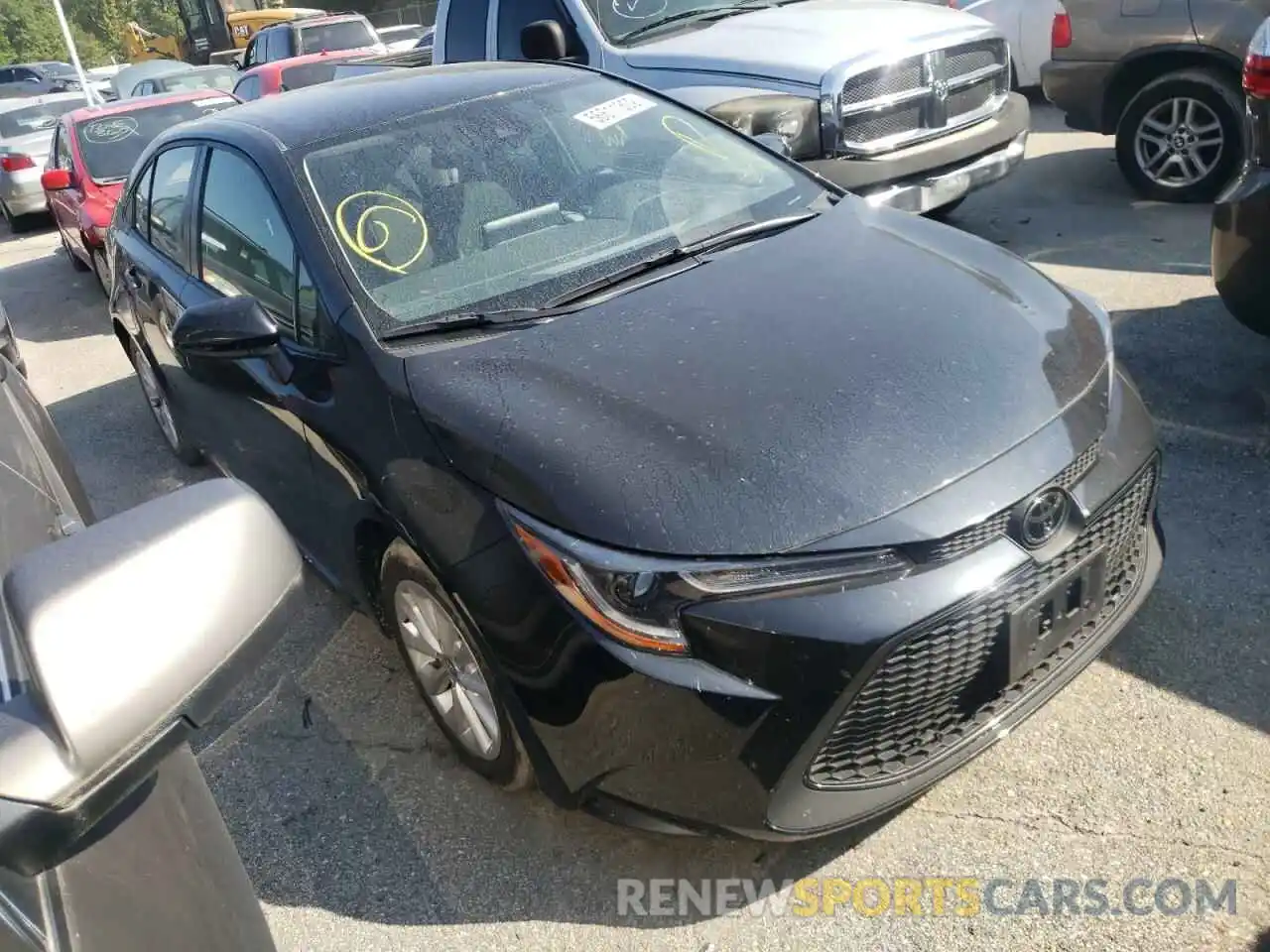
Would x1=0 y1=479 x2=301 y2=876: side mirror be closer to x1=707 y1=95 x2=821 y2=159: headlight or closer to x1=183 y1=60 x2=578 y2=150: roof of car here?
x1=183 y1=60 x2=578 y2=150: roof of car

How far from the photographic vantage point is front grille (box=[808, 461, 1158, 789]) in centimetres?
205

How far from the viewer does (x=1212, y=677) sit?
9.05ft

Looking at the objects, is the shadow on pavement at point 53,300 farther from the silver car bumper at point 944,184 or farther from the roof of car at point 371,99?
the silver car bumper at point 944,184

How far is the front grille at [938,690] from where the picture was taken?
205 centimetres

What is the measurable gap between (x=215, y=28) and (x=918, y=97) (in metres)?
25.1

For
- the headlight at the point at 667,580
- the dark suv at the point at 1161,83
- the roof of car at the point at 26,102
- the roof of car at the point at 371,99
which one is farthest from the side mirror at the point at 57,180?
the headlight at the point at 667,580

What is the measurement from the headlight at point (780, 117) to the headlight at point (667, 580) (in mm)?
3767

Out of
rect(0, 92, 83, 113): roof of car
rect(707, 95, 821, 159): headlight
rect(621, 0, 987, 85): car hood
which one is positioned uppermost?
rect(621, 0, 987, 85): car hood

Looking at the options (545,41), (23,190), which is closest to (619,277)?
(545,41)

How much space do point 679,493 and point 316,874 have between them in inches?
55.0

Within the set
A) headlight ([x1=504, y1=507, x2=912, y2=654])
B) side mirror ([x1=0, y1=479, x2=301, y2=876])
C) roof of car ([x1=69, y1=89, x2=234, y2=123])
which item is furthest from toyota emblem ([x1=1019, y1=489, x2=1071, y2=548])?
roof of car ([x1=69, y1=89, x2=234, y2=123])

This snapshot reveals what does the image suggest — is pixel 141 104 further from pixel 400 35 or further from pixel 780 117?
pixel 400 35

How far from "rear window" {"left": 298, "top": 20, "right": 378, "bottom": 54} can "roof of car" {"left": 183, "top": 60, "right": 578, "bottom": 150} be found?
Answer: 40.3ft

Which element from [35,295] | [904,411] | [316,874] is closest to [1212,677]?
[904,411]
